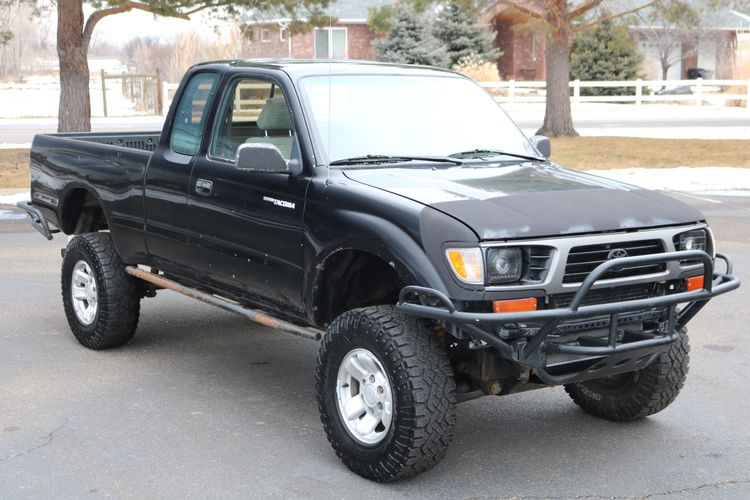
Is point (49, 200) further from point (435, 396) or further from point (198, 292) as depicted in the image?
point (435, 396)

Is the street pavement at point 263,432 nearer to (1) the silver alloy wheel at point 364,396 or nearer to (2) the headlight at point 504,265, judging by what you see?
Answer: (1) the silver alloy wheel at point 364,396

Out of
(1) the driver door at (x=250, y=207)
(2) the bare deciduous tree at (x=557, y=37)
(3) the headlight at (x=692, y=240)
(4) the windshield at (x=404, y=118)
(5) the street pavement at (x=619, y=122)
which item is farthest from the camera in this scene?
(5) the street pavement at (x=619, y=122)

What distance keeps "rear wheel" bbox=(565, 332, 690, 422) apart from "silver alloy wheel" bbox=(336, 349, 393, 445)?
1.45 m

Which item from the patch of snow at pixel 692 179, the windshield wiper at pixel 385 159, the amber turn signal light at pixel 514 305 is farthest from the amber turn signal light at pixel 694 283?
the patch of snow at pixel 692 179

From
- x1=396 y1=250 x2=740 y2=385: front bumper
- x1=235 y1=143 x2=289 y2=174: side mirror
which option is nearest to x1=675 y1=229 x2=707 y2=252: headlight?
x1=396 y1=250 x2=740 y2=385: front bumper

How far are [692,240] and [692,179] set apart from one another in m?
13.6

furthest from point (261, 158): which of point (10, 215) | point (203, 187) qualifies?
point (10, 215)

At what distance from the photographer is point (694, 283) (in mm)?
5418

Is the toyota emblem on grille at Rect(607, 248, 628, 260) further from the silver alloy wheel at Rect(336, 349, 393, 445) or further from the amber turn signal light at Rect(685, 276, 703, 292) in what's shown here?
A: the silver alloy wheel at Rect(336, 349, 393, 445)

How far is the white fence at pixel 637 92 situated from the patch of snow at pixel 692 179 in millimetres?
21635

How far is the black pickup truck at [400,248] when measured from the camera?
4855 millimetres

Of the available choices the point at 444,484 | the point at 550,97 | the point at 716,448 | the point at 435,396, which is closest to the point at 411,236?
the point at 435,396

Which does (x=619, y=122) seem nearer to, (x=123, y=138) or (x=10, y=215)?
(x=10, y=215)

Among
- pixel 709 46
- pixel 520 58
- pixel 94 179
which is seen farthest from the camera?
pixel 709 46
